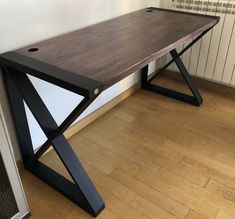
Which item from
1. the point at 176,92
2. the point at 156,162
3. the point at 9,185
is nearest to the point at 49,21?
the point at 9,185

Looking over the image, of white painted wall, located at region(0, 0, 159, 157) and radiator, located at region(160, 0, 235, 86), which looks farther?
radiator, located at region(160, 0, 235, 86)

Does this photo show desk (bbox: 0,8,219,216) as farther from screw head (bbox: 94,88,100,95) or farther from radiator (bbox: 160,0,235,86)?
radiator (bbox: 160,0,235,86)

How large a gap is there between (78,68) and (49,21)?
1.79 ft

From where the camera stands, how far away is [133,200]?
5.21ft

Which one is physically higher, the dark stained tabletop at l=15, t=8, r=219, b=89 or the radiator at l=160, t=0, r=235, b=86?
the dark stained tabletop at l=15, t=8, r=219, b=89

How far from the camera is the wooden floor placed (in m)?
1.55

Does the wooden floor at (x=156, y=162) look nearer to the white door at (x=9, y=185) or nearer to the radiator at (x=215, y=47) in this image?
the white door at (x=9, y=185)

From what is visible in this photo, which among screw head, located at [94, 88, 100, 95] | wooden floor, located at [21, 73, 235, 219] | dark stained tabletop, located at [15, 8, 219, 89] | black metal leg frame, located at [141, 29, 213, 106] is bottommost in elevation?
wooden floor, located at [21, 73, 235, 219]

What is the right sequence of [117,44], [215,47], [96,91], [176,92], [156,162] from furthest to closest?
1. [176,92]
2. [215,47]
3. [156,162]
4. [117,44]
5. [96,91]

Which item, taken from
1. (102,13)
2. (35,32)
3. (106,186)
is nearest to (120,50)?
(35,32)

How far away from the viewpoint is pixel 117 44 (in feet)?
5.15

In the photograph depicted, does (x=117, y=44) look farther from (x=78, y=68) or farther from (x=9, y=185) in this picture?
(x=9, y=185)

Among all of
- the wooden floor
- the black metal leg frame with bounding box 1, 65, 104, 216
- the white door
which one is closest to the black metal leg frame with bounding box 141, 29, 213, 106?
the wooden floor

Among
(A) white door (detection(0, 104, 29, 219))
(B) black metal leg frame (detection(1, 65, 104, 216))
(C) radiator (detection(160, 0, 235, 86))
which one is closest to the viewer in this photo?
(A) white door (detection(0, 104, 29, 219))
